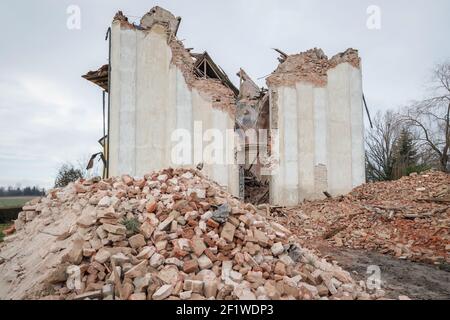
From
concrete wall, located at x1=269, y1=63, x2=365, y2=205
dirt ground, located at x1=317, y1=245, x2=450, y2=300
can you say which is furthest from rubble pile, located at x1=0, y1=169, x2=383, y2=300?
concrete wall, located at x1=269, y1=63, x2=365, y2=205

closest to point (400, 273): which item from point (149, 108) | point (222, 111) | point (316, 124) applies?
point (316, 124)

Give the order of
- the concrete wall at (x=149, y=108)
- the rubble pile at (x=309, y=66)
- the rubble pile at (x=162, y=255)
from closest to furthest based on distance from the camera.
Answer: the rubble pile at (x=162, y=255), the concrete wall at (x=149, y=108), the rubble pile at (x=309, y=66)

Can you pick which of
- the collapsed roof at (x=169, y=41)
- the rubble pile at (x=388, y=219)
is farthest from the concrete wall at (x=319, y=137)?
the collapsed roof at (x=169, y=41)

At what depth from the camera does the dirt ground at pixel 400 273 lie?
4711 millimetres

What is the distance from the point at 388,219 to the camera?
8.74 m

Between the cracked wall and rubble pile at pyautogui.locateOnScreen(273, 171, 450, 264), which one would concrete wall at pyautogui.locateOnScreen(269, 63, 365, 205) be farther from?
rubble pile at pyautogui.locateOnScreen(273, 171, 450, 264)

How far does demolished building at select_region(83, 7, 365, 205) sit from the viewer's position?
38.8 ft

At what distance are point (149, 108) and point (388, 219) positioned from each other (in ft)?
29.6

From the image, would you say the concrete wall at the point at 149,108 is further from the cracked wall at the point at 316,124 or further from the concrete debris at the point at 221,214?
the concrete debris at the point at 221,214

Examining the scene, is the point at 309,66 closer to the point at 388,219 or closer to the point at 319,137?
the point at 319,137

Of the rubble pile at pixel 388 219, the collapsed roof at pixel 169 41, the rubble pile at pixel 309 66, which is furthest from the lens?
the rubble pile at pixel 309 66

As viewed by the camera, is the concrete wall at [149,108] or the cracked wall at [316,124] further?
the cracked wall at [316,124]

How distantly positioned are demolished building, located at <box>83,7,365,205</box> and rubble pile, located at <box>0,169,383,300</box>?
6139mm

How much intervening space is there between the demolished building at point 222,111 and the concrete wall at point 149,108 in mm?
38
